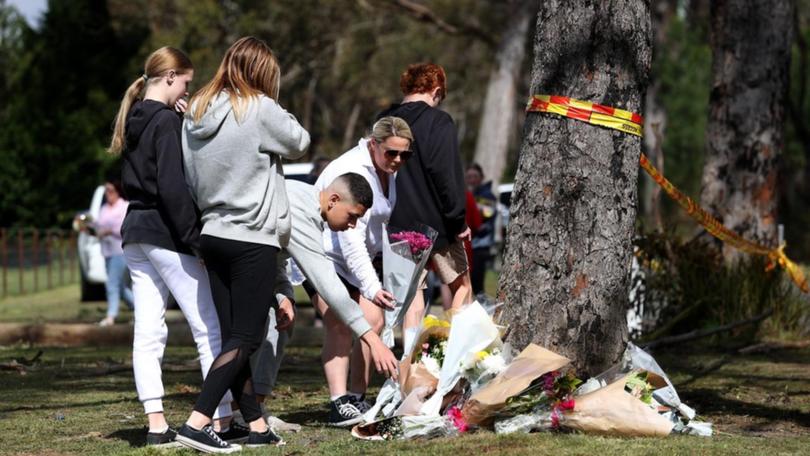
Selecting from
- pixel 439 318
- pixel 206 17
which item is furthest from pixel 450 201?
pixel 206 17

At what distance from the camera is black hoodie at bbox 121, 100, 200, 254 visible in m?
6.00

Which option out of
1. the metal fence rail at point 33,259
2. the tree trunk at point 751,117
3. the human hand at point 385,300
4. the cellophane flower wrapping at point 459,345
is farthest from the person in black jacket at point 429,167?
the metal fence rail at point 33,259

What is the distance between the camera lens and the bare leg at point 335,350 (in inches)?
276

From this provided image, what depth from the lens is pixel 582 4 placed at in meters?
6.58

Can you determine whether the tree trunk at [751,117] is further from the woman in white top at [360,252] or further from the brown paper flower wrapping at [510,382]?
the brown paper flower wrapping at [510,382]

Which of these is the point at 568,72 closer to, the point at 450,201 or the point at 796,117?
the point at 450,201

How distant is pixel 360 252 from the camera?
6.89 meters

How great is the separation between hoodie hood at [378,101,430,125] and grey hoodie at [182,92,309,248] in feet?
6.70

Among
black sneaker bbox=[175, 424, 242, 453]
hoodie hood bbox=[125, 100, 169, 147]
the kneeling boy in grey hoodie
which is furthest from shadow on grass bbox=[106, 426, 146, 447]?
hoodie hood bbox=[125, 100, 169, 147]

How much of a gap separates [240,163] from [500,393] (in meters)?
1.53

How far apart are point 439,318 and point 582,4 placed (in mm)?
1688

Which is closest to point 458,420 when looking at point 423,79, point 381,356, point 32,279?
point 381,356

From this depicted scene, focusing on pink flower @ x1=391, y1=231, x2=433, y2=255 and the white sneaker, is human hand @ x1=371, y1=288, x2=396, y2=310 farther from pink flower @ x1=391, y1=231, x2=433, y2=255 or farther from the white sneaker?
the white sneaker

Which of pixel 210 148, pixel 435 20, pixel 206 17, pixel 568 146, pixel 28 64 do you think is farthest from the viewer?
pixel 206 17
